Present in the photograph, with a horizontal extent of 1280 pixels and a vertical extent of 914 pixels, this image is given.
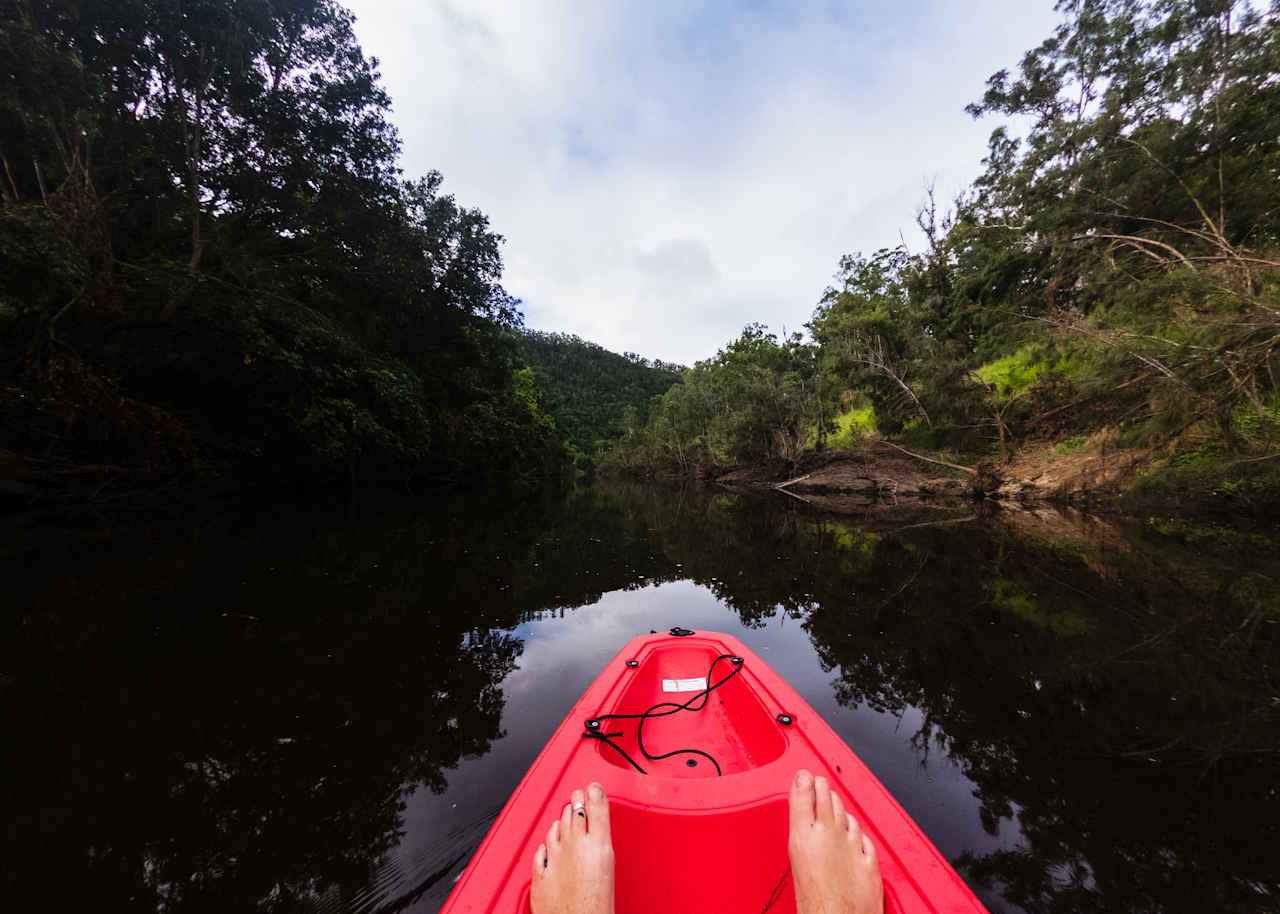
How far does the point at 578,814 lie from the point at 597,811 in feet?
0.18

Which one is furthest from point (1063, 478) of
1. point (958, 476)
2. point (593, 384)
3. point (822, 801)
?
point (593, 384)

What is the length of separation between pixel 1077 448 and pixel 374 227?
70.4 ft

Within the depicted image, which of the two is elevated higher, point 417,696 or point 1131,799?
point 417,696

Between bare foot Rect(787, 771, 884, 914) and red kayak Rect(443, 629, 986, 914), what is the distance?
7 cm

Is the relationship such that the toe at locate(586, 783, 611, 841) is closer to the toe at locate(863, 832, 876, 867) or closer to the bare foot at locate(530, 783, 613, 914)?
the bare foot at locate(530, 783, 613, 914)

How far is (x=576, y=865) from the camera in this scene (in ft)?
3.61

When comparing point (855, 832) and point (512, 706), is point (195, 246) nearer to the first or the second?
point (512, 706)

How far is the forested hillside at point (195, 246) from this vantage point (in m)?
7.41

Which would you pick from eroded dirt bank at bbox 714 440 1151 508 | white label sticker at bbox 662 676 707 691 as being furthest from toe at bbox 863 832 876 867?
eroded dirt bank at bbox 714 440 1151 508

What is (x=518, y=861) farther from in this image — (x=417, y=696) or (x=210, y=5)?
(x=210, y=5)

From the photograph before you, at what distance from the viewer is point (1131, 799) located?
183cm

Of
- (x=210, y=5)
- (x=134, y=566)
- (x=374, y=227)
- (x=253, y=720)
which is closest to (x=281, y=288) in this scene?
(x=374, y=227)

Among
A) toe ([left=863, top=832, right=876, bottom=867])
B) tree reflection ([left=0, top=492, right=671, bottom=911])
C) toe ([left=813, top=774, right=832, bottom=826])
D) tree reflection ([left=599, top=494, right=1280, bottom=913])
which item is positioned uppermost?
toe ([left=813, top=774, right=832, bottom=826])

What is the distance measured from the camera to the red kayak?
1.09 meters
